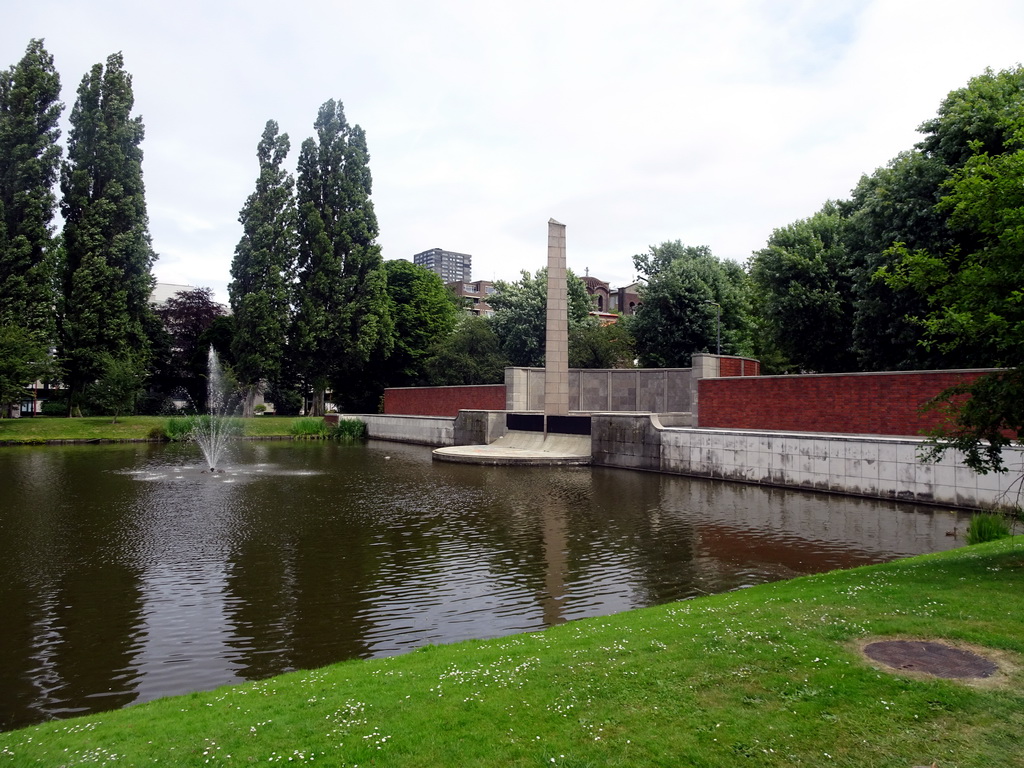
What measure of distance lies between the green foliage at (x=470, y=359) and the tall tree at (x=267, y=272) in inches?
433

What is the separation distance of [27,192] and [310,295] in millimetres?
17552

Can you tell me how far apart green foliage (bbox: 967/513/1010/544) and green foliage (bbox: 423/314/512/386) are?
35.5m

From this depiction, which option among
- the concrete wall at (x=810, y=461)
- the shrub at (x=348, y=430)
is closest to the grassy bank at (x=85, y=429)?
the shrub at (x=348, y=430)

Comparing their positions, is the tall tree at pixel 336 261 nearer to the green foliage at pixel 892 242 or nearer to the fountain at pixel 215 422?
the fountain at pixel 215 422

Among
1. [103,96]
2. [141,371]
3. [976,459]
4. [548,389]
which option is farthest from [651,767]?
[103,96]

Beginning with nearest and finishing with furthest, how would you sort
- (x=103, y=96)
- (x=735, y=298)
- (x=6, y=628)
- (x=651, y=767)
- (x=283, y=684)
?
(x=651, y=767) → (x=283, y=684) → (x=6, y=628) → (x=735, y=298) → (x=103, y=96)

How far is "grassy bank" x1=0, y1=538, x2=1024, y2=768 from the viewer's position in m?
4.70

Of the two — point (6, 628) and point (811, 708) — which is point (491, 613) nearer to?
point (811, 708)

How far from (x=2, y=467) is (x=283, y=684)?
2819 cm

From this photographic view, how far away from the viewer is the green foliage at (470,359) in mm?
47594

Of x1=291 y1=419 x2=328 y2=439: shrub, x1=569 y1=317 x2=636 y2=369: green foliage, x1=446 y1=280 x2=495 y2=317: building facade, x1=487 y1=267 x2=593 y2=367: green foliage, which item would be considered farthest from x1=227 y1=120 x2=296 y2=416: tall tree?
x1=446 y1=280 x2=495 y2=317: building facade

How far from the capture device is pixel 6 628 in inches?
359

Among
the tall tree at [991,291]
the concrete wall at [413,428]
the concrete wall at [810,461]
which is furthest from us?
the concrete wall at [413,428]

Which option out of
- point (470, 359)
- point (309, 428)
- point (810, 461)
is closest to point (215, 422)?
point (309, 428)
